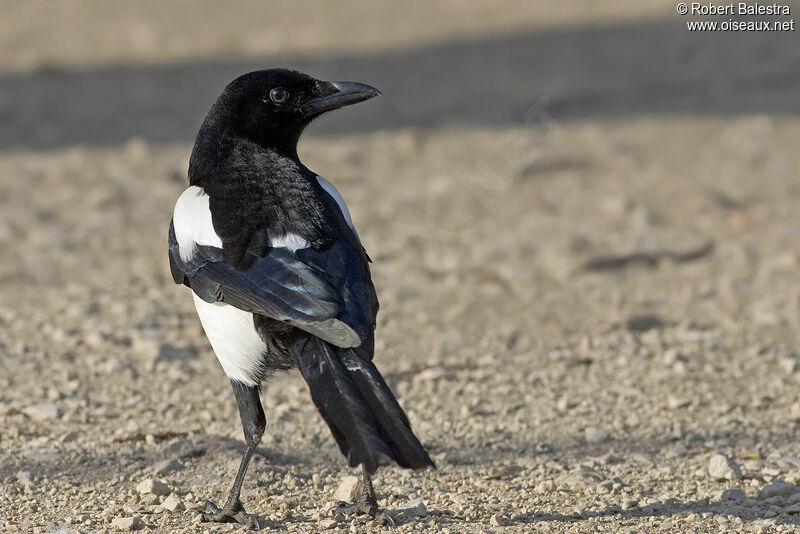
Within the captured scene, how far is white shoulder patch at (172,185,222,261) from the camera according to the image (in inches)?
154

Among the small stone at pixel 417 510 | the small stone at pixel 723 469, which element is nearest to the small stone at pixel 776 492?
the small stone at pixel 723 469

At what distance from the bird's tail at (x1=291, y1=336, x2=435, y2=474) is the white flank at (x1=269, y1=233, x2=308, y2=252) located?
0.36m

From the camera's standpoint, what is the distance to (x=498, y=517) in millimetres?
3811

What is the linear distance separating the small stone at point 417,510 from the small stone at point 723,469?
109 cm

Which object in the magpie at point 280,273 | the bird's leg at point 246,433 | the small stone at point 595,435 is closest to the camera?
the magpie at point 280,273

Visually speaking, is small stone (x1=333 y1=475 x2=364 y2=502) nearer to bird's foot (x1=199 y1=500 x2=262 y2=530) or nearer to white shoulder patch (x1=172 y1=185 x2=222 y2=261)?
bird's foot (x1=199 y1=500 x2=262 y2=530)

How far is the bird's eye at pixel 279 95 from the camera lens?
14.4 feet

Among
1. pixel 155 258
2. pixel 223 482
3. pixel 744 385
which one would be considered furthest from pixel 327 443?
pixel 155 258

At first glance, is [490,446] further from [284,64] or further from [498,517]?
[284,64]

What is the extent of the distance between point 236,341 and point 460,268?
125 inches

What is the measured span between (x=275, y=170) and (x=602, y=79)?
7.25m

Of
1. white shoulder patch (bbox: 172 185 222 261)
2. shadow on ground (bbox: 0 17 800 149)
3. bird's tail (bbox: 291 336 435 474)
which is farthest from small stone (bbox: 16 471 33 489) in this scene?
shadow on ground (bbox: 0 17 800 149)

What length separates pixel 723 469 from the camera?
13.8 feet

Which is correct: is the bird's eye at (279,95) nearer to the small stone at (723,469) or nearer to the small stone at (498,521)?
the small stone at (498,521)
